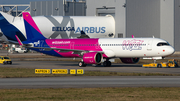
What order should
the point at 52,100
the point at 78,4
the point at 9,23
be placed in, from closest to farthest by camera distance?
the point at 52,100
the point at 9,23
the point at 78,4

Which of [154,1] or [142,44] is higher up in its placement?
[154,1]

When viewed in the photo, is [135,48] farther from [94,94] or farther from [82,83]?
[94,94]

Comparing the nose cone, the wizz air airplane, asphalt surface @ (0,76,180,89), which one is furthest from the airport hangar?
asphalt surface @ (0,76,180,89)

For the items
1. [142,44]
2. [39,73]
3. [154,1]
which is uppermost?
[154,1]

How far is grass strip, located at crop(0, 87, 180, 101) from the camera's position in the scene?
2011 cm

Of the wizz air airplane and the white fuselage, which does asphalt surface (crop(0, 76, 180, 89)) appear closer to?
the white fuselage

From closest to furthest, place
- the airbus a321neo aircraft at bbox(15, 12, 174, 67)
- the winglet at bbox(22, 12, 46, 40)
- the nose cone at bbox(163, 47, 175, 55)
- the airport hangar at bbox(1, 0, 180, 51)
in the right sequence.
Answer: the nose cone at bbox(163, 47, 175, 55) → the airbus a321neo aircraft at bbox(15, 12, 174, 67) → the winglet at bbox(22, 12, 46, 40) → the airport hangar at bbox(1, 0, 180, 51)

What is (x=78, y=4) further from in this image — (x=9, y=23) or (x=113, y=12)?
(x=9, y=23)

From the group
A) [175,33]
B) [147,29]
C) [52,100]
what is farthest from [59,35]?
[52,100]

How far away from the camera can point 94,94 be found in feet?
71.7

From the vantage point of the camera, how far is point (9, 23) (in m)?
91.2

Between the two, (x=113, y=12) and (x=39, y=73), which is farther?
(x=113, y=12)

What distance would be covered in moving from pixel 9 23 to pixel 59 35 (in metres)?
15.7

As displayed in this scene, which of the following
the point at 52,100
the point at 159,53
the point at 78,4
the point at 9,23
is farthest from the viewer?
the point at 78,4
